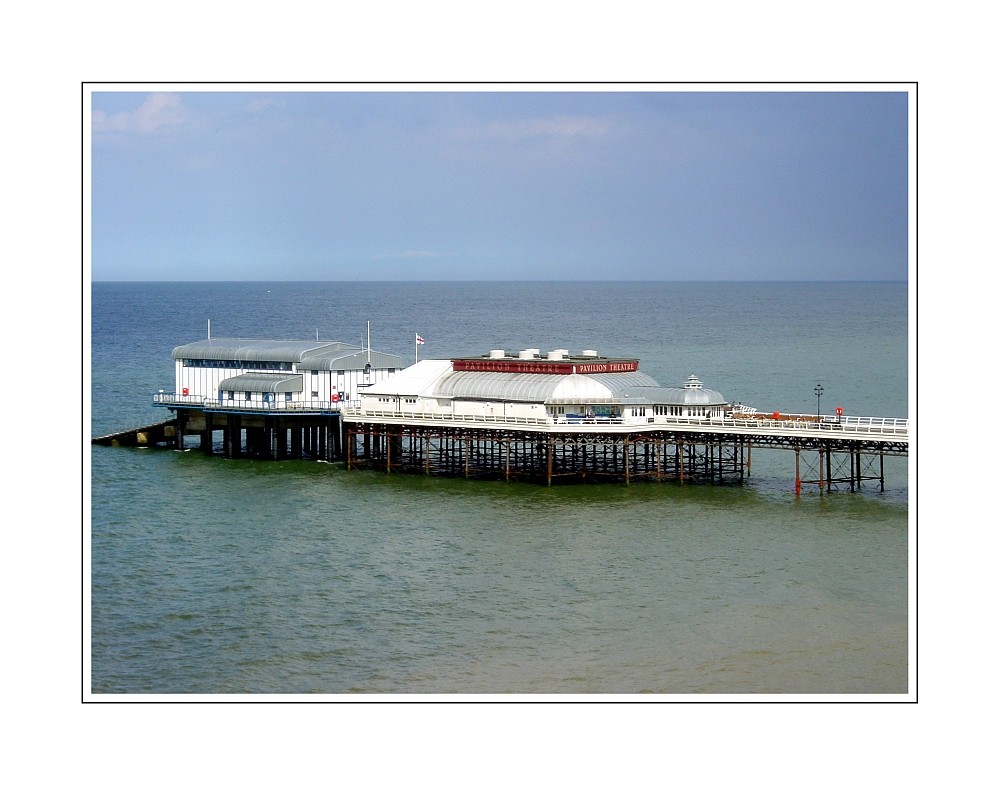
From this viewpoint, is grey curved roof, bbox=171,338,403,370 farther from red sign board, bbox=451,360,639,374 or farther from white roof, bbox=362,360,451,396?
red sign board, bbox=451,360,639,374

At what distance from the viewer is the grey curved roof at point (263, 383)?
252 ft

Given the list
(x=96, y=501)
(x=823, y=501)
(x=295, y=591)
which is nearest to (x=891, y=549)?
(x=823, y=501)

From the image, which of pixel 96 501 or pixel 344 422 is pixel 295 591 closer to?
pixel 96 501

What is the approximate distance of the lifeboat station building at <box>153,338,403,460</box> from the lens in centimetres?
7700

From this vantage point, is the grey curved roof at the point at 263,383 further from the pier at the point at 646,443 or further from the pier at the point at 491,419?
the pier at the point at 646,443

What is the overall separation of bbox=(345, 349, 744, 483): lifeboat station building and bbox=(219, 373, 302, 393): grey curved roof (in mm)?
3587

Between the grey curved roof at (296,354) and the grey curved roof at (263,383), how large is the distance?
0.83 m

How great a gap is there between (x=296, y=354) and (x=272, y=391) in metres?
2.82

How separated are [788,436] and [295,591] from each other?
25566 mm

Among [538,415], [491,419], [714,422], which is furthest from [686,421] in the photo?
[491,419]

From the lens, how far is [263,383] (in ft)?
254

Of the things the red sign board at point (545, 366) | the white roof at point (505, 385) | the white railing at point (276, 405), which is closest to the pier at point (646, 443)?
the white roof at point (505, 385)

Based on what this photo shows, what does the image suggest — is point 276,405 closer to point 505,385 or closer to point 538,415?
point 505,385

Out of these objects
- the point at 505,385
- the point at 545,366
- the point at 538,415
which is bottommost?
the point at 538,415
